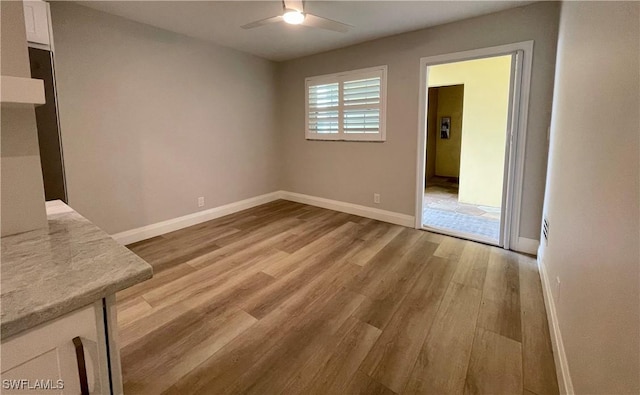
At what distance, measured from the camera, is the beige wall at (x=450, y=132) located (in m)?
7.63

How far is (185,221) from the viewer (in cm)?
403

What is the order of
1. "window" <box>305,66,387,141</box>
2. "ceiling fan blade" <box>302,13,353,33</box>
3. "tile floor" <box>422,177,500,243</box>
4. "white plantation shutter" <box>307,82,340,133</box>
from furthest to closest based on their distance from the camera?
"white plantation shutter" <box>307,82,340,133</box> < "window" <box>305,66,387,141</box> < "tile floor" <box>422,177,500,243</box> < "ceiling fan blade" <box>302,13,353,33</box>

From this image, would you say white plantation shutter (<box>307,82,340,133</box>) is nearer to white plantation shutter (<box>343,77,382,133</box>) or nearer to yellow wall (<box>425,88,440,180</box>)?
white plantation shutter (<box>343,77,382,133</box>)

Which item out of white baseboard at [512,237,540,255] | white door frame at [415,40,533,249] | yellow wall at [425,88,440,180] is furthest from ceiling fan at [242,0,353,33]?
yellow wall at [425,88,440,180]

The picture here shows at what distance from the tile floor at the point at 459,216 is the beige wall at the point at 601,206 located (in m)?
1.91

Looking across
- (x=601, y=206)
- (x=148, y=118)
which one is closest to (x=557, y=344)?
(x=601, y=206)

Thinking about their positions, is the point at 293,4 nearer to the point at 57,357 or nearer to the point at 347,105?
the point at 347,105

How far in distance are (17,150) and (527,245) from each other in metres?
3.89

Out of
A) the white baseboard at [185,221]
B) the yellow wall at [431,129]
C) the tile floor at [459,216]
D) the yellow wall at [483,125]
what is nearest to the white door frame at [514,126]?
the tile floor at [459,216]

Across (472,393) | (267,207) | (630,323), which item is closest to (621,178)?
(630,323)

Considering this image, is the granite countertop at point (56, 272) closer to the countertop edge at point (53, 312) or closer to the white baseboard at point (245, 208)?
the countertop edge at point (53, 312)

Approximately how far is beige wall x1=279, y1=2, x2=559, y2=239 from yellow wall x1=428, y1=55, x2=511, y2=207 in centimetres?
191

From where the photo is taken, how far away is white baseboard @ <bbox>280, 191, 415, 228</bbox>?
4047mm

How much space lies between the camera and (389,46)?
3.82 meters
